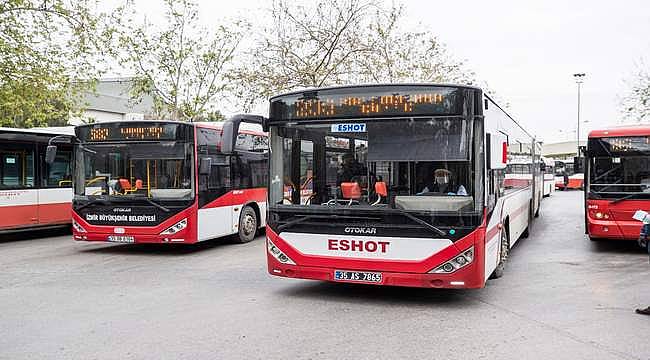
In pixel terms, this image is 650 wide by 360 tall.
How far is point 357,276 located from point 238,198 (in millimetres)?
6881

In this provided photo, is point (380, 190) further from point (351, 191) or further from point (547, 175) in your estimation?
point (547, 175)

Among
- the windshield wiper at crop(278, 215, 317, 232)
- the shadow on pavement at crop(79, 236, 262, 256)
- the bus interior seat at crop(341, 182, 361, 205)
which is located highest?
the bus interior seat at crop(341, 182, 361, 205)

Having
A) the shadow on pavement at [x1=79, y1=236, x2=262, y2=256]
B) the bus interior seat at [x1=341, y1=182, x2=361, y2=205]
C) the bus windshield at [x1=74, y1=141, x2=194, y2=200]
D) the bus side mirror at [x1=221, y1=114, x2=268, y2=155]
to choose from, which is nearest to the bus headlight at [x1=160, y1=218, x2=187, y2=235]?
the bus windshield at [x1=74, y1=141, x2=194, y2=200]

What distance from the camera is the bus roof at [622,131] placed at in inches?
469

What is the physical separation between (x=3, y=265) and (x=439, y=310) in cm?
822

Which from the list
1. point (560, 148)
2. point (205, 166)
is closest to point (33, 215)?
point (205, 166)

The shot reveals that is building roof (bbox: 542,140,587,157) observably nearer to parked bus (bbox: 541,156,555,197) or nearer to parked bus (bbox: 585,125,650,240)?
parked bus (bbox: 541,156,555,197)

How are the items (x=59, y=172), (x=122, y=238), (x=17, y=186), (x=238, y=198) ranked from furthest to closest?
(x=59, y=172), (x=17, y=186), (x=238, y=198), (x=122, y=238)

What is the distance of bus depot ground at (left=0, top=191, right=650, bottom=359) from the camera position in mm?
5832

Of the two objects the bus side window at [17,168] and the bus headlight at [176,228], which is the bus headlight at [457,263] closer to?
the bus headlight at [176,228]

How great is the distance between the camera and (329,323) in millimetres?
6820

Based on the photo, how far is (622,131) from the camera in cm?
1212

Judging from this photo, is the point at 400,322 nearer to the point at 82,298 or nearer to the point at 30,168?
the point at 82,298

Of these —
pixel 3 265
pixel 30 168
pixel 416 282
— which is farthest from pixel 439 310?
pixel 30 168
